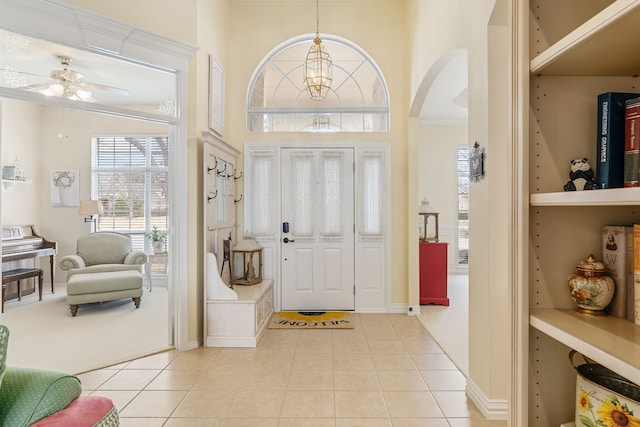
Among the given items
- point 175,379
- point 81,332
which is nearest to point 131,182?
point 81,332

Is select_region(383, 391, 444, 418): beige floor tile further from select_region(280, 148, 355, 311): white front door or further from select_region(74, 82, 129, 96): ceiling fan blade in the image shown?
select_region(74, 82, 129, 96): ceiling fan blade

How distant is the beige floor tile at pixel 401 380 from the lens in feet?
9.29

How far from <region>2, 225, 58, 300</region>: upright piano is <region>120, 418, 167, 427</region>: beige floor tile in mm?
3880

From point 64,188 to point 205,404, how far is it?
18.1 ft

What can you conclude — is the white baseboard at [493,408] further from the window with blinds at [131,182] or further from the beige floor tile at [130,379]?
the window with blinds at [131,182]

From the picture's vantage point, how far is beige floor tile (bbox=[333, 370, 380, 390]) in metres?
2.83

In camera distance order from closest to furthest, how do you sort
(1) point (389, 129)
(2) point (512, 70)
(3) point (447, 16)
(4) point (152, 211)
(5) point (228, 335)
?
(2) point (512, 70) < (3) point (447, 16) < (5) point (228, 335) < (1) point (389, 129) < (4) point (152, 211)

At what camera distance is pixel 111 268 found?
5332 millimetres

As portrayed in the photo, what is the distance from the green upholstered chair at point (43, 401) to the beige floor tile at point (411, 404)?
1802mm

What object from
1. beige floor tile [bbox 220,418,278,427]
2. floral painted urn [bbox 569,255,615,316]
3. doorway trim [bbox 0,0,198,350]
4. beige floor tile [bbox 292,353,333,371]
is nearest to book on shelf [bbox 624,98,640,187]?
floral painted urn [bbox 569,255,615,316]

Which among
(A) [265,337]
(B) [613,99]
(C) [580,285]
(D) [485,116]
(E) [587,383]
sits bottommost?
(A) [265,337]

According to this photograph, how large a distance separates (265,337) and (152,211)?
4010mm

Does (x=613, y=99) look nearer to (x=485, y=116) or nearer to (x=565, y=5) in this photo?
(x=565, y=5)

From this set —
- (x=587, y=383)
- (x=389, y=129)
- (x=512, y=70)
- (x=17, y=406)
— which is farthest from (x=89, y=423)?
(x=389, y=129)
